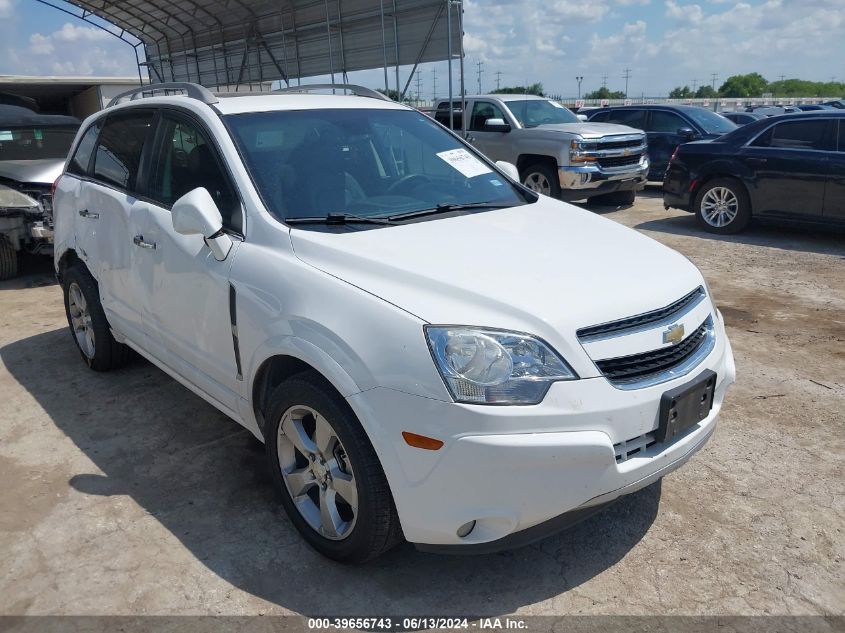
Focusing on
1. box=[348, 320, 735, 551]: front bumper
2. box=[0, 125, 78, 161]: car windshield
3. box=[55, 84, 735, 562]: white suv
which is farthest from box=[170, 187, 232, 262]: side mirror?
box=[0, 125, 78, 161]: car windshield

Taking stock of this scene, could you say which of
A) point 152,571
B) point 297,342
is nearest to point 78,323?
point 152,571

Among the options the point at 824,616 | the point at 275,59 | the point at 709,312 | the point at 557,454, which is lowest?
the point at 824,616

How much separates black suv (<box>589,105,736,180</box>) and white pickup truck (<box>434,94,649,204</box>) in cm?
164

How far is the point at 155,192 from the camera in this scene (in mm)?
3855

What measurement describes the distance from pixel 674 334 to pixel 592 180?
8.65 metres

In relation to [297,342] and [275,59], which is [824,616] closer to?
[297,342]

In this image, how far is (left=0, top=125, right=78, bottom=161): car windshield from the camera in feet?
27.2

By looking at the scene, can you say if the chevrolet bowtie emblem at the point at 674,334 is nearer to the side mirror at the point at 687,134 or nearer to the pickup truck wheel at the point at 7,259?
the pickup truck wheel at the point at 7,259

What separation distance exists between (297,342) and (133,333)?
194 cm

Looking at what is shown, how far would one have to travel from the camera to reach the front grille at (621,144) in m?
10.9

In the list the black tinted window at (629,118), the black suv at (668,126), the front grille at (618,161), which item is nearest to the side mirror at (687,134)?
the black suv at (668,126)

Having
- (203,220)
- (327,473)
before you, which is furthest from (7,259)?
(327,473)

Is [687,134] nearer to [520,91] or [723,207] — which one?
[723,207]

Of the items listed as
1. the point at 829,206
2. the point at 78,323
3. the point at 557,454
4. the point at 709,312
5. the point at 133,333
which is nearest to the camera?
the point at 557,454
